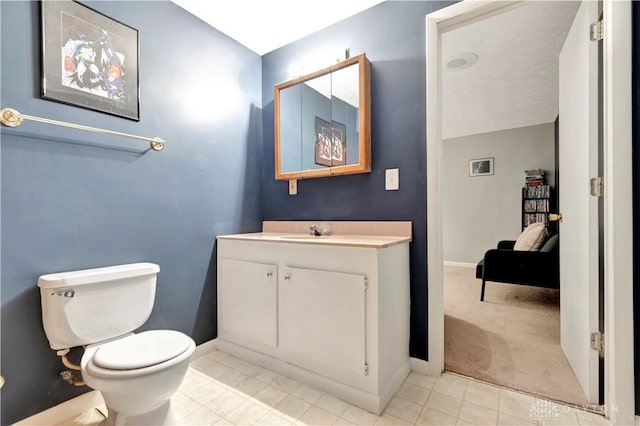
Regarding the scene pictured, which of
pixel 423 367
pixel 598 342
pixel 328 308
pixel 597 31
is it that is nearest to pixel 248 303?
pixel 328 308

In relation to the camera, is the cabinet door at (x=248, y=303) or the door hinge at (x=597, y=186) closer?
the door hinge at (x=597, y=186)

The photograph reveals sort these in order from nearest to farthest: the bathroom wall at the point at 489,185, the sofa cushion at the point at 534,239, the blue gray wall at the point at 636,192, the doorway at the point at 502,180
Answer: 1. the blue gray wall at the point at 636,192
2. the doorway at the point at 502,180
3. the sofa cushion at the point at 534,239
4. the bathroom wall at the point at 489,185

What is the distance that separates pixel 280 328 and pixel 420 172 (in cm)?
123

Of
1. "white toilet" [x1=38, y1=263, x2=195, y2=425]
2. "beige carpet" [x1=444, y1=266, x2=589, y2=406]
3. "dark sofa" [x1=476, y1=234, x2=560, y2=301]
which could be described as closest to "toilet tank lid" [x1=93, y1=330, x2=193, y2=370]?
"white toilet" [x1=38, y1=263, x2=195, y2=425]

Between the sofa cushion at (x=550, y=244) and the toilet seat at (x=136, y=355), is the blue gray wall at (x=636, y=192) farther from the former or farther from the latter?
the toilet seat at (x=136, y=355)

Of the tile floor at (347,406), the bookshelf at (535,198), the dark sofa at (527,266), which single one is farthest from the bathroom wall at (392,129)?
the bookshelf at (535,198)

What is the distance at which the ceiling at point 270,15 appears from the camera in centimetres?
183

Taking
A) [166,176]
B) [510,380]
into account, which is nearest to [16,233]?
[166,176]

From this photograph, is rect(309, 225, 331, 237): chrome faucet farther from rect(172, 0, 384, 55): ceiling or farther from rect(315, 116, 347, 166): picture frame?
rect(172, 0, 384, 55): ceiling

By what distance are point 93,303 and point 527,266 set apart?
339 centimetres

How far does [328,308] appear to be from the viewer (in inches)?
58.2

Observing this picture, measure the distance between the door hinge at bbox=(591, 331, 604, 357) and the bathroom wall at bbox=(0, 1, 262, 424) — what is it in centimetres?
217

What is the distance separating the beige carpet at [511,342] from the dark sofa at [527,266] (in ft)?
0.91

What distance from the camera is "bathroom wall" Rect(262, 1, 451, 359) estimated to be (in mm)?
1705
